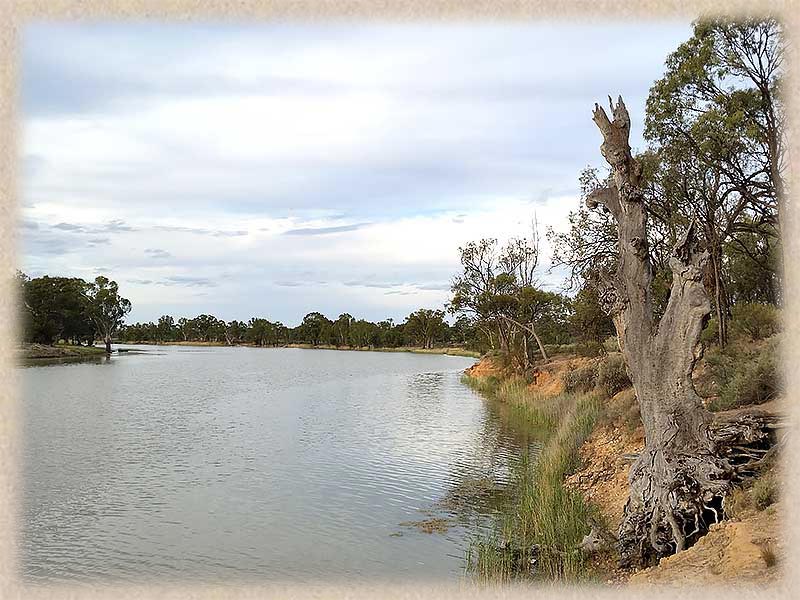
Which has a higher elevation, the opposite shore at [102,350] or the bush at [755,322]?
the bush at [755,322]

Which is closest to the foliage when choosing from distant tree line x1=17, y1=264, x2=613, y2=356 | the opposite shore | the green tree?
distant tree line x1=17, y1=264, x2=613, y2=356

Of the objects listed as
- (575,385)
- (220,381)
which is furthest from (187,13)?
(220,381)

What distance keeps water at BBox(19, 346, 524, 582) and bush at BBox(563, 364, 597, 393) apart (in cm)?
221

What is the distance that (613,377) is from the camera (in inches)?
645

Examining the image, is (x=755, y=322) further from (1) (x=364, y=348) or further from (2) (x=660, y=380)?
(1) (x=364, y=348)

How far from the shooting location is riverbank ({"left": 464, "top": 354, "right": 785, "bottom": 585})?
5.73 meters

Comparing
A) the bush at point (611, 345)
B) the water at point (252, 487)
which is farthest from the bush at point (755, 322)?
the water at point (252, 487)

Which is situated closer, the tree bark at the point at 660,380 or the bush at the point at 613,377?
the tree bark at the point at 660,380

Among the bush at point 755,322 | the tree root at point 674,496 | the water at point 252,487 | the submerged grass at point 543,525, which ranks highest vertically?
the bush at point 755,322

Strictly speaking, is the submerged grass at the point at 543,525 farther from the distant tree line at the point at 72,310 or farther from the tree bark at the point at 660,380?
the distant tree line at the point at 72,310

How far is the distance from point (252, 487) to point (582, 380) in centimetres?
998

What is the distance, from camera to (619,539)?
7102 millimetres

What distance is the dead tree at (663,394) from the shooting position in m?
6.91

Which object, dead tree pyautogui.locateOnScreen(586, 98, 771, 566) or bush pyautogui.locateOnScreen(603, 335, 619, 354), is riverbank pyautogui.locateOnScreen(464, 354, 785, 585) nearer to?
dead tree pyautogui.locateOnScreen(586, 98, 771, 566)
